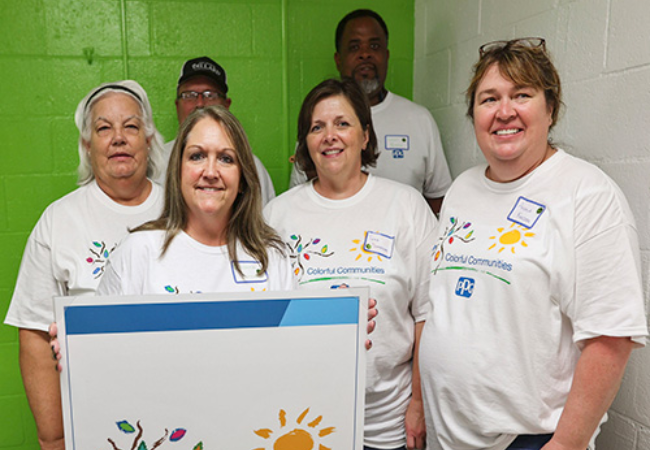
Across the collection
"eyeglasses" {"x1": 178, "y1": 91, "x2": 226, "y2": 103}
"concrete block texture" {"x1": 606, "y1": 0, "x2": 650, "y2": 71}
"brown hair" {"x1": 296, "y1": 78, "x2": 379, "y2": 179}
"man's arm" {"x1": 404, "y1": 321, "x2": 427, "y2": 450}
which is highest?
"concrete block texture" {"x1": 606, "y1": 0, "x2": 650, "y2": 71}

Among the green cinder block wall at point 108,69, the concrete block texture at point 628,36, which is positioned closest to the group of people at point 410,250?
the concrete block texture at point 628,36

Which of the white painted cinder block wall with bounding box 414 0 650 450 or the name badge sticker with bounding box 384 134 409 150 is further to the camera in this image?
the name badge sticker with bounding box 384 134 409 150

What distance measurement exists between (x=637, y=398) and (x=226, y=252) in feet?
4.14

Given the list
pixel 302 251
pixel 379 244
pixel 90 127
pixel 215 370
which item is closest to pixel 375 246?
pixel 379 244

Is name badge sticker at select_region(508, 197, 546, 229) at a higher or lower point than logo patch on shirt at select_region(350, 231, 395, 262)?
higher

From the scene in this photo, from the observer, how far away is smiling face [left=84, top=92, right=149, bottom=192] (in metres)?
1.68

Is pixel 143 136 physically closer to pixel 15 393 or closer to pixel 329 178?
pixel 329 178

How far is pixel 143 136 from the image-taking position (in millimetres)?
1776

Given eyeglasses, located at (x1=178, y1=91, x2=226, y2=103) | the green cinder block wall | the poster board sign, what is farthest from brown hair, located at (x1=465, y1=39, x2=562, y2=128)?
the green cinder block wall

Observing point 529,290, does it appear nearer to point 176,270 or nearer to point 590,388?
point 590,388

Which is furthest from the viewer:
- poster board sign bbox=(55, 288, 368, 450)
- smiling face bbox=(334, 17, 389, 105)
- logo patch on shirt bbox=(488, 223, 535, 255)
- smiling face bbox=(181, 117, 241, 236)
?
smiling face bbox=(334, 17, 389, 105)

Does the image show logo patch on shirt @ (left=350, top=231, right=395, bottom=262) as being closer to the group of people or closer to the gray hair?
the group of people

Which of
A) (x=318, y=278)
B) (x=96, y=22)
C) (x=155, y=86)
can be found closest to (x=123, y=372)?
(x=318, y=278)

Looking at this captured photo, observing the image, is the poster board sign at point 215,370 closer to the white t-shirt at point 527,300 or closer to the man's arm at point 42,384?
the white t-shirt at point 527,300
